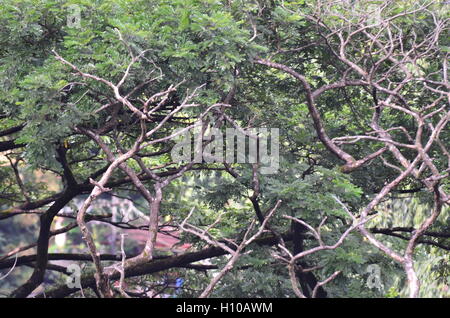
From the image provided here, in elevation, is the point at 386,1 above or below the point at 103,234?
above

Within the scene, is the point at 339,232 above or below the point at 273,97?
below

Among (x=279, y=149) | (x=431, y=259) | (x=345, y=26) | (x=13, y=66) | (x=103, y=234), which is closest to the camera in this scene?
(x=13, y=66)

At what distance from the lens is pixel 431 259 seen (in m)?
10.7

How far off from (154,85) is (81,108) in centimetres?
70

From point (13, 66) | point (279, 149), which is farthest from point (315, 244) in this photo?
point (13, 66)

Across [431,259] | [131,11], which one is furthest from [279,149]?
[431,259]

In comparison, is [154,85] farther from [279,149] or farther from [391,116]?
[391,116]

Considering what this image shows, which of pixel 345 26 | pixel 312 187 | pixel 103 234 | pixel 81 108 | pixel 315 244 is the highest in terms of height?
pixel 345 26

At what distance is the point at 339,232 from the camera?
697 centimetres
